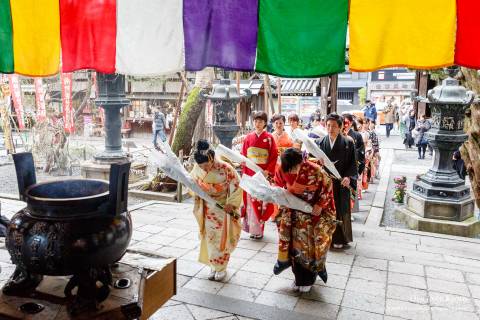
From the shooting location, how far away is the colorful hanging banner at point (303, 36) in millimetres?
3812

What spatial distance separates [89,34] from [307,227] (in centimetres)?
344

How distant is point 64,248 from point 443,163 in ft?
27.4

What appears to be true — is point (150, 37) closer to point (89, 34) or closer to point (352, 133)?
point (89, 34)

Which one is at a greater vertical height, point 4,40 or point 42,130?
point 4,40

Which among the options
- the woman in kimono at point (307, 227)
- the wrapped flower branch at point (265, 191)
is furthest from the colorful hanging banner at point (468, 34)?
the wrapped flower branch at point (265, 191)

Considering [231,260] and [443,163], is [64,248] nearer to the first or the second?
[231,260]

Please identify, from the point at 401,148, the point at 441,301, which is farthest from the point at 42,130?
the point at 401,148

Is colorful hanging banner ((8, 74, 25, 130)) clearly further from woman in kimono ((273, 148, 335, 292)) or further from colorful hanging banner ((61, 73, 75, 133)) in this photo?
woman in kimono ((273, 148, 335, 292))

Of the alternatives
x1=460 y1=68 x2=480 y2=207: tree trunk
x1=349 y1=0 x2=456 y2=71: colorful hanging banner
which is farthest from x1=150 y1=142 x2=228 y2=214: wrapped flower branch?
x1=460 y1=68 x2=480 y2=207: tree trunk

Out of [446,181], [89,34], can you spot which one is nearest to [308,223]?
[89,34]

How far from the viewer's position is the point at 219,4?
4121mm

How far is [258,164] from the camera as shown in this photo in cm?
741

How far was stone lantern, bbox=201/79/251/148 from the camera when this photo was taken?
878 centimetres

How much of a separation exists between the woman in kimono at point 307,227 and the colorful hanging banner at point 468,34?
2063mm
